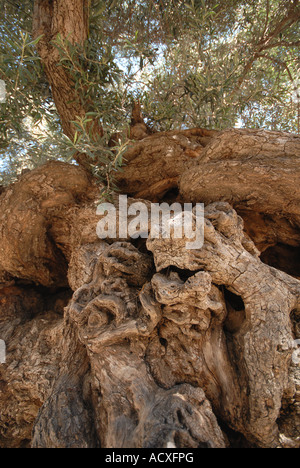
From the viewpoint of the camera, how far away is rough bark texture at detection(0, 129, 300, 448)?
1.81 metres

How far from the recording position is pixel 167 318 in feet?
7.12

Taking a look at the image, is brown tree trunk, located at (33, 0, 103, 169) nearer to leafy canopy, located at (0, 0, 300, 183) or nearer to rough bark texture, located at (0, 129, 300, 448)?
leafy canopy, located at (0, 0, 300, 183)

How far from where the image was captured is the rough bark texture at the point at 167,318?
181 cm

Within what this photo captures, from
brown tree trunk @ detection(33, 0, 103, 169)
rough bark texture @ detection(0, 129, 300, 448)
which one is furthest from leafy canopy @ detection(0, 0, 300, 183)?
rough bark texture @ detection(0, 129, 300, 448)

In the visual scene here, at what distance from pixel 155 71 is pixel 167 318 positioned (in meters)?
3.83

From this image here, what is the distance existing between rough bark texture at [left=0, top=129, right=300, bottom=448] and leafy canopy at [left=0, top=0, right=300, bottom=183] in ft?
2.33

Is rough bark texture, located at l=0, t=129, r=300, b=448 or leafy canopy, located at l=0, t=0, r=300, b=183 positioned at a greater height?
leafy canopy, located at l=0, t=0, r=300, b=183

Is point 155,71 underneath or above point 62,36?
above

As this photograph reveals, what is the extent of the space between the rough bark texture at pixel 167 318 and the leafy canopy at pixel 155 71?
28.0 inches

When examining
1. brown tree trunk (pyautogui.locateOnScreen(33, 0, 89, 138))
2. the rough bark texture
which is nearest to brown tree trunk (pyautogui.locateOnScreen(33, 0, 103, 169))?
brown tree trunk (pyautogui.locateOnScreen(33, 0, 89, 138))

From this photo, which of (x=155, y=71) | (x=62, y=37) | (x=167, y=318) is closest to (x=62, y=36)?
(x=62, y=37)

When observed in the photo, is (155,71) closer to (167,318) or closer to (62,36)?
(62,36)

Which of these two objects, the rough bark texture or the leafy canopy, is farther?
the leafy canopy

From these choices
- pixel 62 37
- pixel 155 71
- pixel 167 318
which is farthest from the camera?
pixel 155 71
